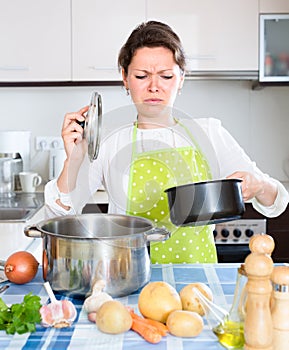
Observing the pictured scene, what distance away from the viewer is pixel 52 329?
3.09 feet

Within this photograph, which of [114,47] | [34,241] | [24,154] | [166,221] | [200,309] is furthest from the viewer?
[24,154]

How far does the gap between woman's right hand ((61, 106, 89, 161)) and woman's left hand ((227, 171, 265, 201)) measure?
14.1 inches

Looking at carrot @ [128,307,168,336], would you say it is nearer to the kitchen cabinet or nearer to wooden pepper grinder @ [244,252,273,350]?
wooden pepper grinder @ [244,252,273,350]

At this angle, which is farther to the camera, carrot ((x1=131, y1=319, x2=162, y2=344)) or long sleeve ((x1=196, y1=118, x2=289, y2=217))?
long sleeve ((x1=196, y1=118, x2=289, y2=217))

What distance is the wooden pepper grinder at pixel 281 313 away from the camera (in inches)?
33.2

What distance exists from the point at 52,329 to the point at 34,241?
3.76 feet

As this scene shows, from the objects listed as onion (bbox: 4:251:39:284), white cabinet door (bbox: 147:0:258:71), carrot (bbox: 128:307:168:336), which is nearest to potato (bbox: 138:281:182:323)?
carrot (bbox: 128:307:168:336)

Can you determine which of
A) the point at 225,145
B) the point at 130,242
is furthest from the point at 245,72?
the point at 130,242

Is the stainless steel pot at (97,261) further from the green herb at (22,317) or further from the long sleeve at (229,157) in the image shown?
the long sleeve at (229,157)

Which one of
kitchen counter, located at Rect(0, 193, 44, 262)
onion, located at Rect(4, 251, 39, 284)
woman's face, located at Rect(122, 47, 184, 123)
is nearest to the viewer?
onion, located at Rect(4, 251, 39, 284)

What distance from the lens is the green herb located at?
92cm

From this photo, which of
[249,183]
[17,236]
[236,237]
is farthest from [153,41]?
[236,237]

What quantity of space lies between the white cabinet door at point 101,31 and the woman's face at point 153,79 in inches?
42.9

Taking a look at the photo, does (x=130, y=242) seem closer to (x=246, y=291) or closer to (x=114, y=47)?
(x=246, y=291)
